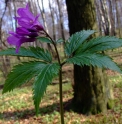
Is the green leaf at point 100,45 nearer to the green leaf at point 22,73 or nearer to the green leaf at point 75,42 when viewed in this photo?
the green leaf at point 75,42

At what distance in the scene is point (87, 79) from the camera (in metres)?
4.12

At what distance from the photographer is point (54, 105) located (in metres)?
5.32

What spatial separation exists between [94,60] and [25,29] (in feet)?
1.12

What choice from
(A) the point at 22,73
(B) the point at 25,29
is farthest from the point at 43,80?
(B) the point at 25,29

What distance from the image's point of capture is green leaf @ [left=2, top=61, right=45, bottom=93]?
0.95 meters

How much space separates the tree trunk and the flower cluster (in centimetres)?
307

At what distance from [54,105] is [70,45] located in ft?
14.3

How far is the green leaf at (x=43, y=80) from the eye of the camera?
33.6 inches

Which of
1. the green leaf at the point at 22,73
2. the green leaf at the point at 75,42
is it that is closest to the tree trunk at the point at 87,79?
the green leaf at the point at 75,42

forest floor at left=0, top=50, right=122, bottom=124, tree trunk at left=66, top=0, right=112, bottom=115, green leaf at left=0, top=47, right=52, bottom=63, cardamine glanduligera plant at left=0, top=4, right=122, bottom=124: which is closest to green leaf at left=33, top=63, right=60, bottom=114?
cardamine glanduligera plant at left=0, top=4, right=122, bottom=124

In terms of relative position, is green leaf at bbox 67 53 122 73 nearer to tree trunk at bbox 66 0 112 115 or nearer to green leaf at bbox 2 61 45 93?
green leaf at bbox 2 61 45 93

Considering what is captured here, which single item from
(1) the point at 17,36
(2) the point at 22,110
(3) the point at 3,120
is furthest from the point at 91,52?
(2) the point at 22,110

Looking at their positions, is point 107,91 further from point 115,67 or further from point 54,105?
point 115,67

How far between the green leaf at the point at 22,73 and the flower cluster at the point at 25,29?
0.40 feet
